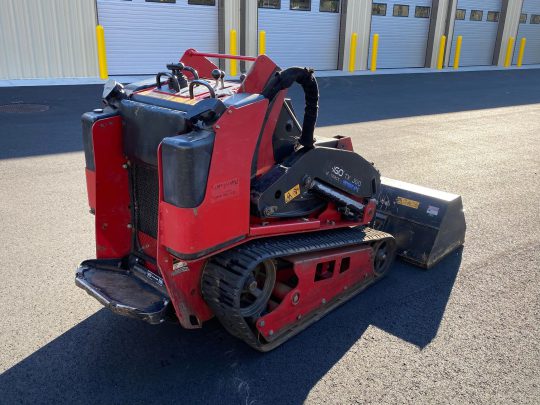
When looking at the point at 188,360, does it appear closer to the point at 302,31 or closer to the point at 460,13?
the point at 302,31

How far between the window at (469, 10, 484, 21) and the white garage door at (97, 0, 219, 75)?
13.8 meters

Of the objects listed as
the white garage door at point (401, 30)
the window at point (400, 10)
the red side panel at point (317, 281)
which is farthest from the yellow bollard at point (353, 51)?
the red side panel at point (317, 281)

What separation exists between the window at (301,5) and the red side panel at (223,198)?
16.0 meters

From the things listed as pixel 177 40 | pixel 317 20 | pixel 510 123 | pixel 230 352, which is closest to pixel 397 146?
pixel 510 123

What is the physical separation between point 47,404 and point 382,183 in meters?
3.52

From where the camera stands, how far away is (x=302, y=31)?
18.3m

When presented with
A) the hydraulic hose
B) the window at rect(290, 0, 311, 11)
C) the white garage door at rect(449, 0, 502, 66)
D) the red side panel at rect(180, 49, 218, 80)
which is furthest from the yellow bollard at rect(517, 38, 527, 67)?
the hydraulic hose

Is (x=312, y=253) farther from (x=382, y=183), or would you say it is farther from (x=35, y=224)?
(x=35, y=224)

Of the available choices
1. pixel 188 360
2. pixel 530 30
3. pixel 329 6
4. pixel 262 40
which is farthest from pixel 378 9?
pixel 188 360

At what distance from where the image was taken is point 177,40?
15.7m

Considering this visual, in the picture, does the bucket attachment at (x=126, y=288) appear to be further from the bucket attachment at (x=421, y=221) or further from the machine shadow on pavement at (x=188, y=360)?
the bucket attachment at (x=421, y=221)

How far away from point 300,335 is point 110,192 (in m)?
1.70

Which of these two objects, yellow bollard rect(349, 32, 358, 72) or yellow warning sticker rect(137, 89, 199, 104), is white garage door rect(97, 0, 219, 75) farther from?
yellow warning sticker rect(137, 89, 199, 104)

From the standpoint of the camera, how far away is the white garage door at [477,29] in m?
23.3
